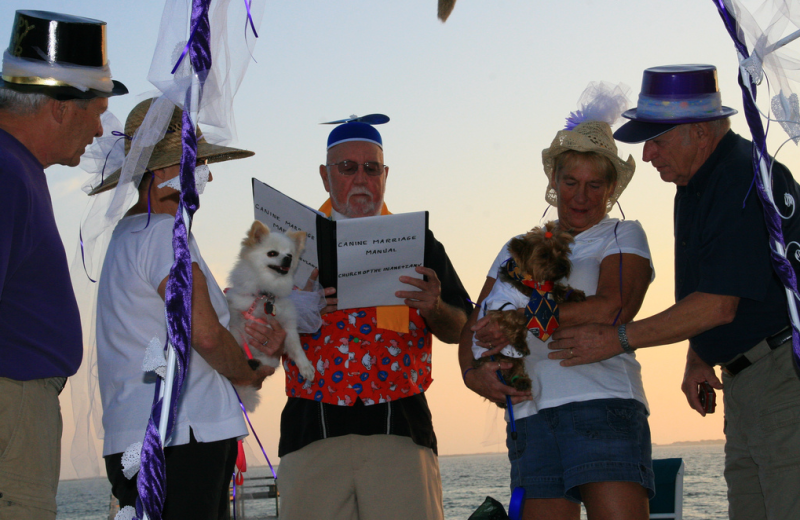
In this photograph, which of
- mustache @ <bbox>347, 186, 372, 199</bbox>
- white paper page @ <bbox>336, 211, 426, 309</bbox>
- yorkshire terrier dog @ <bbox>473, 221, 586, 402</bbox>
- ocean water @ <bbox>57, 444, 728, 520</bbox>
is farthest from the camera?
ocean water @ <bbox>57, 444, 728, 520</bbox>

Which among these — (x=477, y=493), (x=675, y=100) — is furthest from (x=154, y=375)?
(x=477, y=493)

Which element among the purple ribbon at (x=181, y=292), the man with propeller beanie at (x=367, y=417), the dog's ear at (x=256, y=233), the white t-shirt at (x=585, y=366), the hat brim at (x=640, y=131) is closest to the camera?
the purple ribbon at (x=181, y=292)

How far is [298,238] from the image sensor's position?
319cm

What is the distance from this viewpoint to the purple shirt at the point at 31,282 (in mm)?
1647

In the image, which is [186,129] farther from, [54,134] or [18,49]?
[18,49]

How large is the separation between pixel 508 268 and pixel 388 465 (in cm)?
107

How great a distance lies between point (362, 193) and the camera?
3.45 m

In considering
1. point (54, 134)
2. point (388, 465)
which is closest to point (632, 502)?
point (388, 465)

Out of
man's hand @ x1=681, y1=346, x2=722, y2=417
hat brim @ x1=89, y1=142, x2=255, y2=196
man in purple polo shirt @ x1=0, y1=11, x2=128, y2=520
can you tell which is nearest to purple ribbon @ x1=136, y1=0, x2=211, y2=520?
man in purple polo shirt @ x1=0, y1=11, x2=128, y2=520

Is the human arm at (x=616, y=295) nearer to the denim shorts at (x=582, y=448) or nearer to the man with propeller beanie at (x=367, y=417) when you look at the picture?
the denim shorts at (x=582, y=448)

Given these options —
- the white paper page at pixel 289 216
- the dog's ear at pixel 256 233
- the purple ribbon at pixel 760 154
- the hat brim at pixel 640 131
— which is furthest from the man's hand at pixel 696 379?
the dog's ear at pixel 256 233

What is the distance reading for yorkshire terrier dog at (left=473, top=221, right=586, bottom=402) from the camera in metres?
2.76

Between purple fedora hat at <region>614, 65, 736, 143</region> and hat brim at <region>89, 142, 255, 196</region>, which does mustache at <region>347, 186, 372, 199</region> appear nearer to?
hat brim at <region>89, 142, 255, 196</region>

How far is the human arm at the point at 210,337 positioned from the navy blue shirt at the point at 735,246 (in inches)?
65.1
